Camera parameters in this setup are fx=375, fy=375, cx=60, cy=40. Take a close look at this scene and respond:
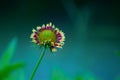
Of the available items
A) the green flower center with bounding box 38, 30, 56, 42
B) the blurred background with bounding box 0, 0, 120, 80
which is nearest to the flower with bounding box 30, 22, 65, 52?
the green flower center with bounding box 38, 30, 56, 42

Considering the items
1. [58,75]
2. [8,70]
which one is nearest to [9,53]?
[8,70]

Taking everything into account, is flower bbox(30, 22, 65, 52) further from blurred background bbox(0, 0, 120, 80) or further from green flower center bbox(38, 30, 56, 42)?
blurred background bbox(0, 0, 120, 80)

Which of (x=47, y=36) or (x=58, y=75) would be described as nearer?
(x=47, y=36)

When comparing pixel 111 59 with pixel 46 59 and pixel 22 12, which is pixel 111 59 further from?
pixel 22 12

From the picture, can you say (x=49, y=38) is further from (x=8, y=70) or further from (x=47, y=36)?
(x=8, y=70)

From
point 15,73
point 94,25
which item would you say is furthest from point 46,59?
point 94,25

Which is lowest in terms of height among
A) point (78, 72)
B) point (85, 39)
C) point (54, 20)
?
point (78, 72)
